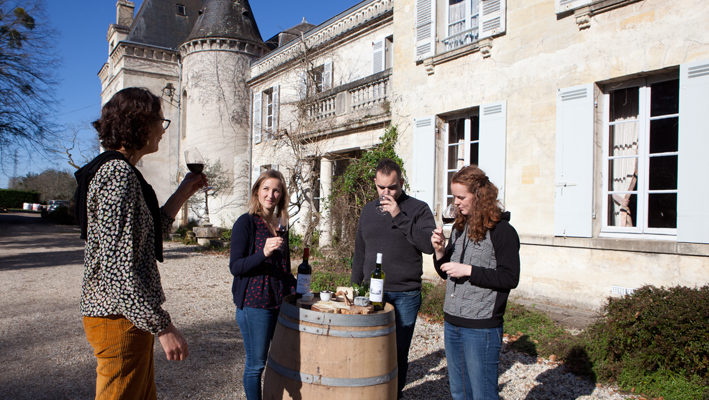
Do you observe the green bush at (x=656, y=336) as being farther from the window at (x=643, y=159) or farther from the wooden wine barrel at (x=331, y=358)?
the wooden wine barrel at (x=331, y=358)

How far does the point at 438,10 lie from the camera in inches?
340

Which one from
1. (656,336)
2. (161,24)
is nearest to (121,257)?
(656,336)

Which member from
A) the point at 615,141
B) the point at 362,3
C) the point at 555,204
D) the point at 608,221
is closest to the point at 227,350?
the point at 555,204

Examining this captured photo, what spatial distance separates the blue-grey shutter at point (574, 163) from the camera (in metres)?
6.31

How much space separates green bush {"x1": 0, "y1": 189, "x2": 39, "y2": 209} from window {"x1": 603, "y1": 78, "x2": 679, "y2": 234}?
67841 mm

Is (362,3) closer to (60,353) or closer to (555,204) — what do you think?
(555,204)

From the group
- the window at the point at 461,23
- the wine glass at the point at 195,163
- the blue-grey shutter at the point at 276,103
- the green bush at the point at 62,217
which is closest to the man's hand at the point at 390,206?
the wine glass at the point at 195,163

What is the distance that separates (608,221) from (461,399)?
489 centimetres

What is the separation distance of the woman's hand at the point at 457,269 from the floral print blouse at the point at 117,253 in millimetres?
1451

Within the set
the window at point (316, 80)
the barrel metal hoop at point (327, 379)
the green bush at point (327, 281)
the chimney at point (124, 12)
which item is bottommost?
the green bush at point (327, 281)

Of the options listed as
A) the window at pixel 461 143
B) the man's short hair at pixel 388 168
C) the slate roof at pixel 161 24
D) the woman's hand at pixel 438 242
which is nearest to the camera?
the woman's hand at pixel 438 242

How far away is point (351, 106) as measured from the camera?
1111cm

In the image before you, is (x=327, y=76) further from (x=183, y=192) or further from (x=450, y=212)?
(x=183, y=192)

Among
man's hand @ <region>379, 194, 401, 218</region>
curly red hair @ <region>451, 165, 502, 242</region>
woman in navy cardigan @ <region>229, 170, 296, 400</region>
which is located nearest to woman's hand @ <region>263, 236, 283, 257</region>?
woman in navy cardigan @ <region>229, 170, 296, 400</region>
